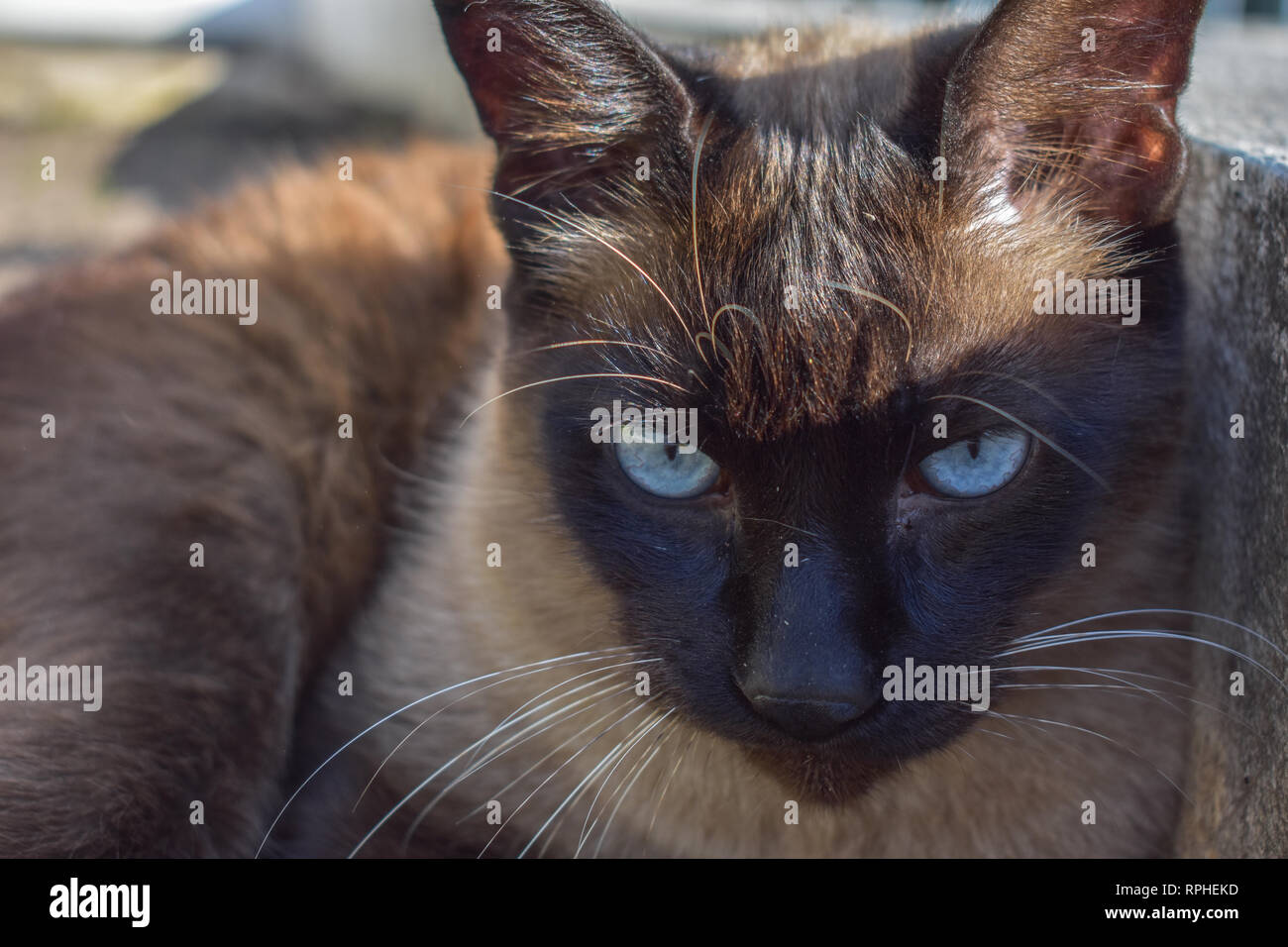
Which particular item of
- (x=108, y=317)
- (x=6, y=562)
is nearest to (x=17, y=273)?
(x=108, y=317)

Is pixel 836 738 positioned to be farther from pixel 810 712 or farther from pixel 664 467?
pixel 664 467

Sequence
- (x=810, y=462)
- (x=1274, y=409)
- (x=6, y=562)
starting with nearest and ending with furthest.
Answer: (x=810, y=462)
(x=1274, y=409)
(x=6, y=562)

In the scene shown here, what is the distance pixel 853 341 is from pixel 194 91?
5.47 m

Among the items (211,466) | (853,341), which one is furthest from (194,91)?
(853,341)

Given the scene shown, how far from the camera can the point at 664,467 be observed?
1.84 m

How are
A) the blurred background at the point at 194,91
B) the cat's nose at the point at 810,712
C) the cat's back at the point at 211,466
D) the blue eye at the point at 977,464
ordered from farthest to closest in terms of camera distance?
the blurred background at the point at 194,91 → the cat's back at the point at 211,466 → the blue eye at the point at 977,464 → the cat's nose at the point at 810,712

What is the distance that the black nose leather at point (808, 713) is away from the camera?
1617 mm

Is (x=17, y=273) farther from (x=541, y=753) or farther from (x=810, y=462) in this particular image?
(x=810, y=462)

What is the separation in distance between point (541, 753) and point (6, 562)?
103 cm

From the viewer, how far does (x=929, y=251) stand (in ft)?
5.83

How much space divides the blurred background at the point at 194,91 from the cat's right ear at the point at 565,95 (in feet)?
8.75

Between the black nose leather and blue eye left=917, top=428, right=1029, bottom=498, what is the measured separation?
33 cm

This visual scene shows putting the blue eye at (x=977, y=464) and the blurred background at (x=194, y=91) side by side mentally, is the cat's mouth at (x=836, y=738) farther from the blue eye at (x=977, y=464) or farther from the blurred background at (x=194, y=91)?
the blurred background at (x=194, y=91)

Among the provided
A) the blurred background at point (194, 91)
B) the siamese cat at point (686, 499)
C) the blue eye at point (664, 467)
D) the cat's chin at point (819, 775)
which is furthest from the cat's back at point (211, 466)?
the blurred background at point (194, 91)
